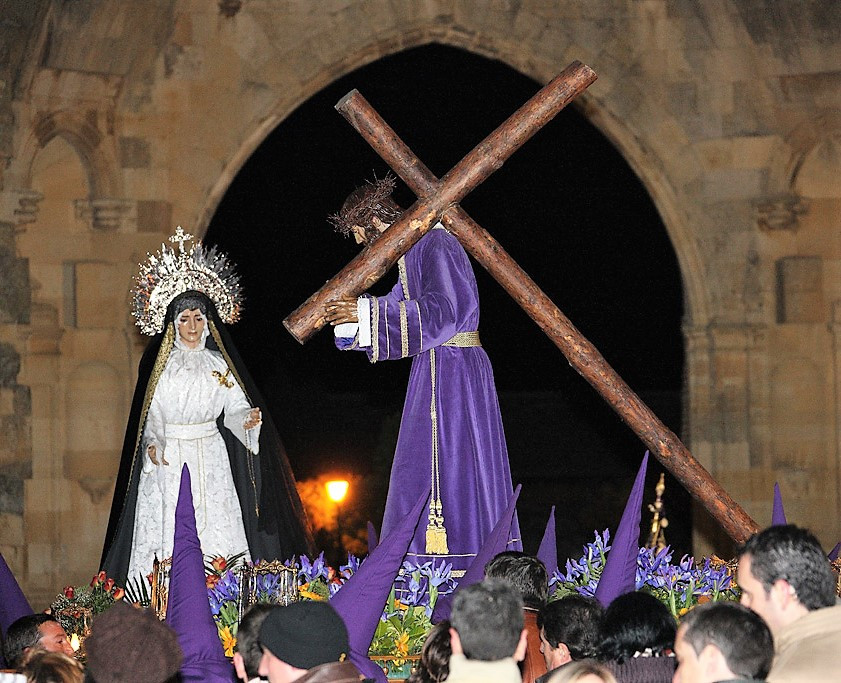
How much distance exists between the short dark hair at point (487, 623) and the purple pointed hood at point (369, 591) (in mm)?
1115

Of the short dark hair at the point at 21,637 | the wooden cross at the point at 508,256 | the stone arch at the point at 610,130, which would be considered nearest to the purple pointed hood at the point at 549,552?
the wooden cross at the point at 508,256

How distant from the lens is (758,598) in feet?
11.8

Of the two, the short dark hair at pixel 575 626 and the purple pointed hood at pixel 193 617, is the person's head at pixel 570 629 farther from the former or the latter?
the purple pointed hood at pixel 193 617

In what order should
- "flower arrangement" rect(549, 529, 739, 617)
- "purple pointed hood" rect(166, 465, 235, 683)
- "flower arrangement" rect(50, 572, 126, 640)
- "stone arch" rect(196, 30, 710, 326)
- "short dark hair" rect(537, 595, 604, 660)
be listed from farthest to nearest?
"stone arch" rect(196, 30, 710, 326) < "flower arrangement" rect(50, 572, 126, 640) < "flower arrangement" rect(549, 529, 739, 617) < "purple pointed hood" rect(166, 465, 235, 683) < "short dark hair" rect(537, 595, 604, 660)

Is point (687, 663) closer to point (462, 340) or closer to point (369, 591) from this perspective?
point (369, 591)

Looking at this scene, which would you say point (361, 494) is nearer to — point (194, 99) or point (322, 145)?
point (322, 145)

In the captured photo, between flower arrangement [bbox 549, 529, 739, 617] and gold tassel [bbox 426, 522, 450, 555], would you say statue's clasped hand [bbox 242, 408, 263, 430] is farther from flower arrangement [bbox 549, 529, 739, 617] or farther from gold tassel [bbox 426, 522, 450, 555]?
flower arrangement [bbox 549, 529, 739, 617]

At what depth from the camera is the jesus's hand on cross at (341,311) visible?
18.6ft

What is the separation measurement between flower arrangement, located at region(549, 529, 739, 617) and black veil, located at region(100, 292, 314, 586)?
1875 mm

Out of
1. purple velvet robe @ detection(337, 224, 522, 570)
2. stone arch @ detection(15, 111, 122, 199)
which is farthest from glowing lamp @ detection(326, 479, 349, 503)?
purple velvet robe @ detection(337, 224, 522, 570)

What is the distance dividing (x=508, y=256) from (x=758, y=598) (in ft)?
8.19

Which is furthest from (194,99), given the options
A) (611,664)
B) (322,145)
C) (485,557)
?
(611,664)

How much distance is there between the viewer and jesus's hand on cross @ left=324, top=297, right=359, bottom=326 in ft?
18.6

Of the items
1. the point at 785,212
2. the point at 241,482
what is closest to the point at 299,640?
the point at 241,482
